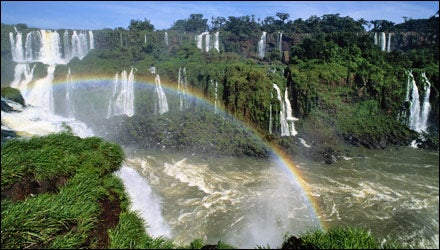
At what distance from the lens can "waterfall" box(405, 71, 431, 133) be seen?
15820 millimetres

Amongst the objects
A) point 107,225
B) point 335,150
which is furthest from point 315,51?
point 107,225

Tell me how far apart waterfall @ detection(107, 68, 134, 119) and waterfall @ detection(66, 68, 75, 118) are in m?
2.41

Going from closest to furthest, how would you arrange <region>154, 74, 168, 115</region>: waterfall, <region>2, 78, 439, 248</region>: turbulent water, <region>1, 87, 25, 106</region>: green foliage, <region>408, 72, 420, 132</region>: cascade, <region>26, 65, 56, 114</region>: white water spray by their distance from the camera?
<region>1, 87, 25, 106</region>: green foliage
<region>2, 78, 439, 248</region>: turbulent water
<region>26, 65, 56, 114</region>: white water spray
<region>408, 72, 420, 132</region>: cascade
<region>154, 74, 168, 115</region>: waterfall

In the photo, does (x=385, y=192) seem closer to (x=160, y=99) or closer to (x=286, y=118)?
(x=286, y=118)

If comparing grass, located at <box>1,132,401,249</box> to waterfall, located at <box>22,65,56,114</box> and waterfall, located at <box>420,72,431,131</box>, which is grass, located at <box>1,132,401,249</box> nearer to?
waterfall, located at <box>22,65,56,114</box>

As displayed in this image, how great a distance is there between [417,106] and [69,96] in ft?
61.5

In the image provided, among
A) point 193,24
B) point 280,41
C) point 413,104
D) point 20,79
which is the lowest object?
point 413,104

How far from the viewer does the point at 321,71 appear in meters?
19.2

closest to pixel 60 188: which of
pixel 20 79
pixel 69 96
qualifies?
pixel 20 79

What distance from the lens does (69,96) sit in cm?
1812

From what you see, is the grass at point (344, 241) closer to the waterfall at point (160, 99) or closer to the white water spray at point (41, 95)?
the white water spray at point (41, 95)

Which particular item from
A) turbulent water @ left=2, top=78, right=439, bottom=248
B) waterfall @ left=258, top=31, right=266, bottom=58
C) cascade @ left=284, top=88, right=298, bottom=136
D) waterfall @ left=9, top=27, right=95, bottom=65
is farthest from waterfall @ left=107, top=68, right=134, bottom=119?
waterfall @ left=258, top=31, right=266, bottom=58

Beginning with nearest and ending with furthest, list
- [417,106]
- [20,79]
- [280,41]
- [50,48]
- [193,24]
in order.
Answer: [20,79] → [417,106] → [50,48] → [280,41] → [193,24]

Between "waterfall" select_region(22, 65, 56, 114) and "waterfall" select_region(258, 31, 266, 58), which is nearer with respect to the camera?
"waterfall" select_region(22, 65, 56, 114)
